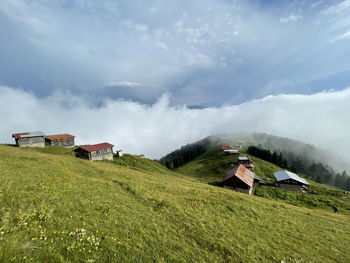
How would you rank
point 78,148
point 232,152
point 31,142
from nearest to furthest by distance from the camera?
1. point 78,148
2. point 31,142
3. point 232,152

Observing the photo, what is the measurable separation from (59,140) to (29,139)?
11.0m

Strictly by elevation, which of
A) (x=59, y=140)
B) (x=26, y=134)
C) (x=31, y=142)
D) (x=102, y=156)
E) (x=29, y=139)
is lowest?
(x=102, y=156)

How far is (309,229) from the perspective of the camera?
48.5ft

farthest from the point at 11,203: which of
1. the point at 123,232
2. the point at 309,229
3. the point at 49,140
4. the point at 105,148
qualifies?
the point at 49,140

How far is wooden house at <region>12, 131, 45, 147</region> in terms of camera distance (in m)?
57.8

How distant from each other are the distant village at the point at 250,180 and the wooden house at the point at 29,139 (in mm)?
78238

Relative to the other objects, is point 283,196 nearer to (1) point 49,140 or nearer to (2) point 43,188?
(2) point 43,188

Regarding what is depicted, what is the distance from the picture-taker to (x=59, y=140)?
228ft

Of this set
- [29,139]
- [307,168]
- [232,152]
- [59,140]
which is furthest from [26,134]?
[307,168]

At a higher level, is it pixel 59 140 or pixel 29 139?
pixel 59 140

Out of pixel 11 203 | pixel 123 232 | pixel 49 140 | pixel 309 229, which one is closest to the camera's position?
pixel 123 232

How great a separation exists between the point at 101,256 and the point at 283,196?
54789 mm

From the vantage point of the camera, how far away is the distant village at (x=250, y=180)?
4402cm

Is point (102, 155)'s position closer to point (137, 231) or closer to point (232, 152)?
point (137, 231)
